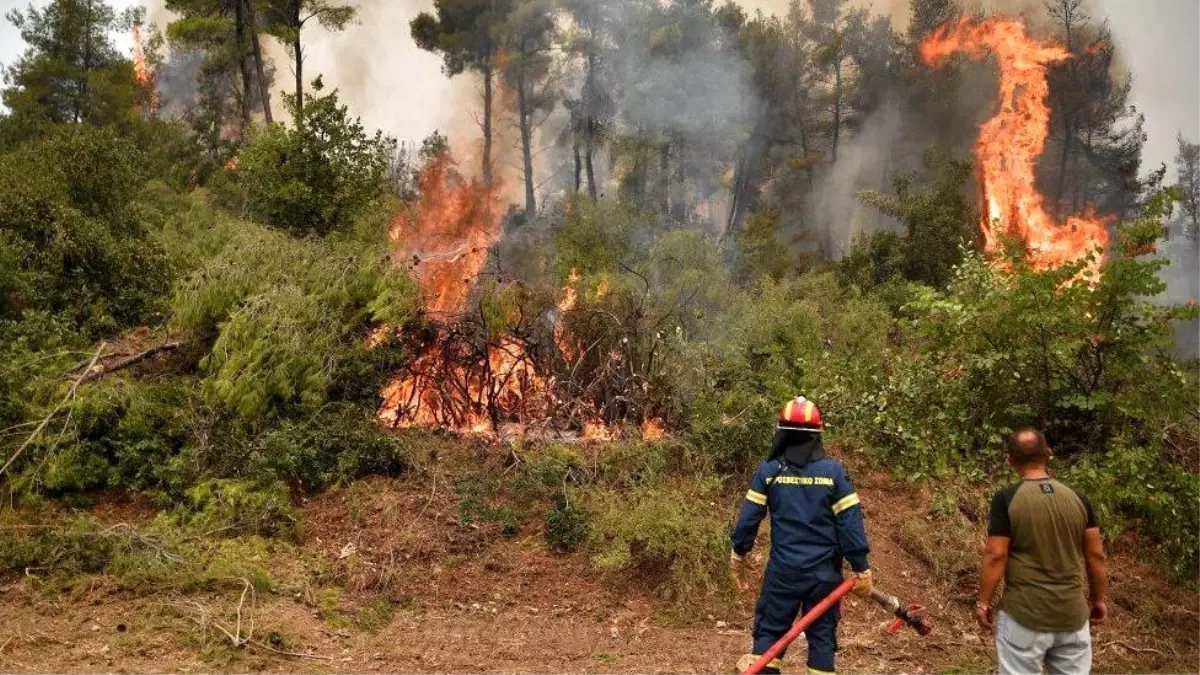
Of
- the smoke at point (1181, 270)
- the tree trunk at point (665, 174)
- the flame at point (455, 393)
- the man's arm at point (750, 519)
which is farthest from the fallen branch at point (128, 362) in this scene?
the smoke at point (1181, 270)

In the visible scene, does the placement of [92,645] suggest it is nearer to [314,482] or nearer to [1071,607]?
[314,482]

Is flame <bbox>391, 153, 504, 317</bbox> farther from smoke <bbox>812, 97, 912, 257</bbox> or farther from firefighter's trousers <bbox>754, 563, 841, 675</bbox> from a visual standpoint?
smoke <bbox>812, 97, 912, 257</bbox>

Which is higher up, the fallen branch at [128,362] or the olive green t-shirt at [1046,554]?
the fallen branch at [128,362]

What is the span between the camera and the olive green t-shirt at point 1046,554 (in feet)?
14.6

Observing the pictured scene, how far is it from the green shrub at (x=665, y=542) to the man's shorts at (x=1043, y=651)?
356cm

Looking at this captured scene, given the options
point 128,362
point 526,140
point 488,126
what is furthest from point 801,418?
point 526,140

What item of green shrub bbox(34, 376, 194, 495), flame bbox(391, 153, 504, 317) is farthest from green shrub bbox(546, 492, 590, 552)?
green shrub bbox(34, 376, 194, 495)

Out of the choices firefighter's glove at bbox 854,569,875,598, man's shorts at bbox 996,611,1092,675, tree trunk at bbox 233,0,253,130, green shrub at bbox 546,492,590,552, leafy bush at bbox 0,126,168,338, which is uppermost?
tree trunk at bbox 233,0,253,130

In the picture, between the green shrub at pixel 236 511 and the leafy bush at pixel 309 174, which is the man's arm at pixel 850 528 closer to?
the green shrub at pixel 236 511

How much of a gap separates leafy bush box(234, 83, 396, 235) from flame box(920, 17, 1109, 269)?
14.6 m

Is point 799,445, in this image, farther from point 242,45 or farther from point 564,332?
point 242,45

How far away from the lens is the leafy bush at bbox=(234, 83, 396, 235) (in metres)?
13.7

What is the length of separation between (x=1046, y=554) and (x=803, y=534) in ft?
4.11

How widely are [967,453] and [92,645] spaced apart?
8830mm
